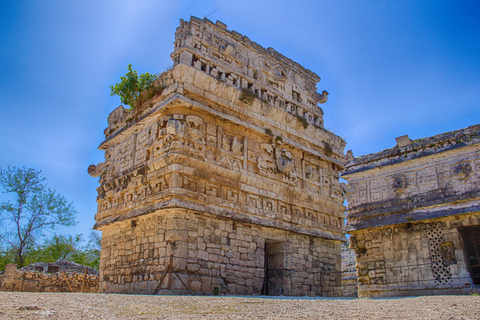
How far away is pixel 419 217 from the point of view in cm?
1242

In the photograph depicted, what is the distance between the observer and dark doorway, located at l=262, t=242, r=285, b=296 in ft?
34.3

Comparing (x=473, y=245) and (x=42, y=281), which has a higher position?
(x=473, y=245)

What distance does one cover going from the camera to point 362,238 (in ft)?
45.1

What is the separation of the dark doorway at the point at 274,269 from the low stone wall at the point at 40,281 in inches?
189

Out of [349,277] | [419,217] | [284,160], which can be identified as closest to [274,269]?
[284,160]

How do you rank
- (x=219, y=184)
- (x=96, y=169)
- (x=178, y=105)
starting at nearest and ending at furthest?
(x=178, y=105) < (x=219, y=184) < (x=96, y=169)

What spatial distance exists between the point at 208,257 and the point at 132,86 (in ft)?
17.1

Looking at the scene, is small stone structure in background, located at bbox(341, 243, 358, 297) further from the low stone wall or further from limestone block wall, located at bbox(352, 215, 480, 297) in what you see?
the low stone wall

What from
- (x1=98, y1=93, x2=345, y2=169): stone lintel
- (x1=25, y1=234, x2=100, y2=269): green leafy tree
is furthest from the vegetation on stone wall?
(x1=98, y1=93, x2=345, y2=169): stone lintel

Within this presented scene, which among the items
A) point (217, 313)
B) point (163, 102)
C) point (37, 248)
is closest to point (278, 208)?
point (163, 102)

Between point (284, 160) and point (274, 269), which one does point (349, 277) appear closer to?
point (274, 269)

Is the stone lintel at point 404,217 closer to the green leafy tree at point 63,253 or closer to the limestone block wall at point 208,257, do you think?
the limestone block wall at point 208,257

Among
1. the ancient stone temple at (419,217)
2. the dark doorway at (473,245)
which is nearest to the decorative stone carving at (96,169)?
the ancient stone temple at (419,217)

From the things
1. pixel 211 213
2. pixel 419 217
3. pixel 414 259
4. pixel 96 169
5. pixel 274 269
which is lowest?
pixel 274 269
